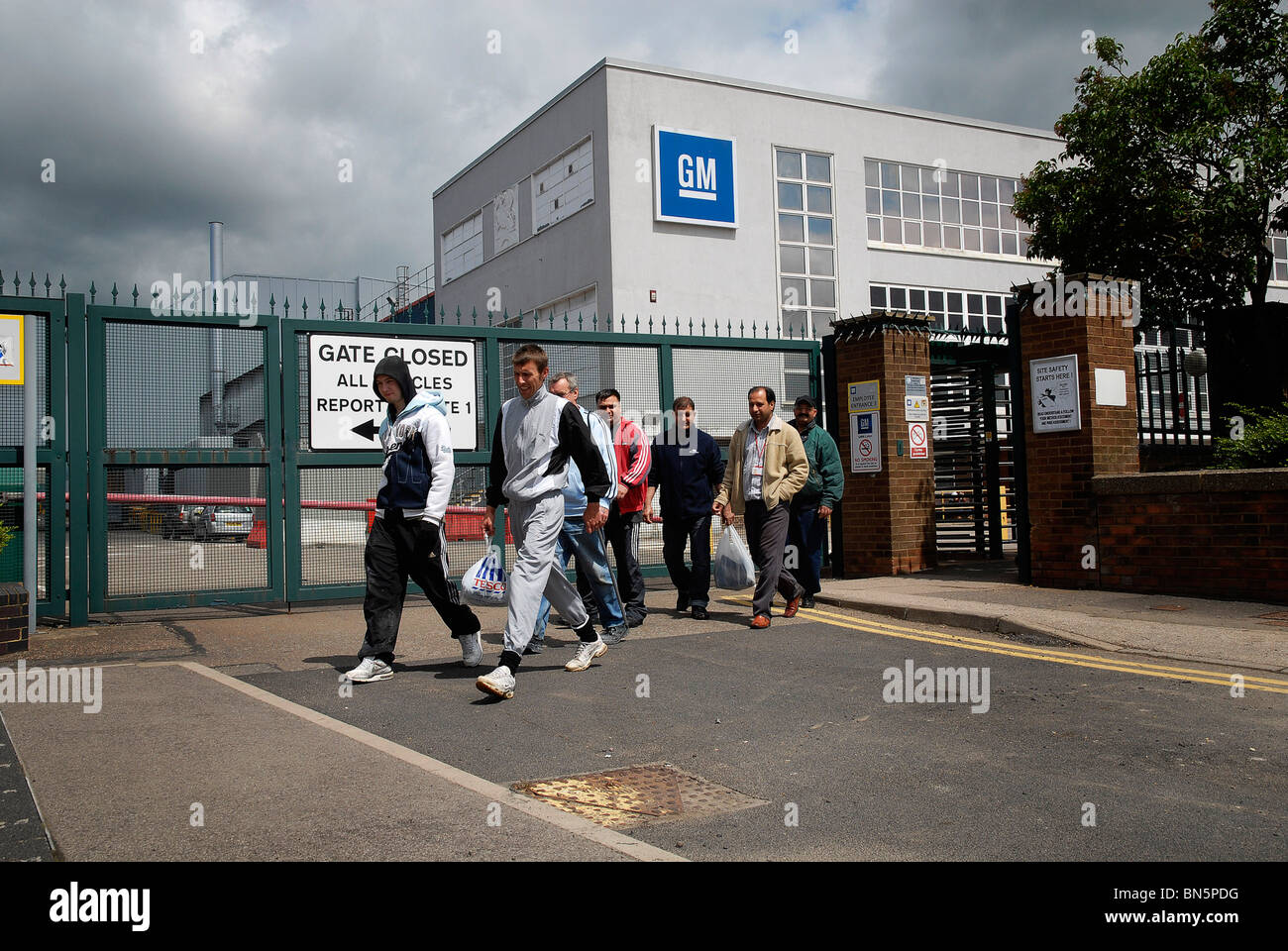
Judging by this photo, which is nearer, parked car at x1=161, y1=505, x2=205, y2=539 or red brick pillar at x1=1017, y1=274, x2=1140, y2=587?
parked car at x1=161, y1=505, x2=205, y2=539

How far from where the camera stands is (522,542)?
20.5 feet

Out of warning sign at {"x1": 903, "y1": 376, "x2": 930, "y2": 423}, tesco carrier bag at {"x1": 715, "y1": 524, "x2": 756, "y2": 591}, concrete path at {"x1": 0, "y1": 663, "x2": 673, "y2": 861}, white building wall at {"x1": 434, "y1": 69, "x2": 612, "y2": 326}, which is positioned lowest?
concrete path at {"x1": 0, "y1": 663, "x2": 673, "y2": 861}

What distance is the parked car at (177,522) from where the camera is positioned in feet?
28.1

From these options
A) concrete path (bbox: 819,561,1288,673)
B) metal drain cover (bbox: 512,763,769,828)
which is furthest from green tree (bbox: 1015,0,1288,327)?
metal drain cover (bbox: 512,763,769,828)

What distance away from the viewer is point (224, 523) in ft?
29.0

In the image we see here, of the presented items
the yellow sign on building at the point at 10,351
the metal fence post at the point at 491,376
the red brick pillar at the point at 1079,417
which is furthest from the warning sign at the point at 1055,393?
the yellow sign on building at the point at 10,351

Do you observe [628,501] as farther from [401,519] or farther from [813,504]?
[401,519]

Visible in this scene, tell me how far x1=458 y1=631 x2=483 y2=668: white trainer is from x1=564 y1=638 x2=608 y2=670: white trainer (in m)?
0.57

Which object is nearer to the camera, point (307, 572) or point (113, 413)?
point (113, 413)

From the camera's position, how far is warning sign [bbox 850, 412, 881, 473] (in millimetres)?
11125

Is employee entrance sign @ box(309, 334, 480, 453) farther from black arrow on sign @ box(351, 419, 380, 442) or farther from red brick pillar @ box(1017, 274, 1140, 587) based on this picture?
red brick pillar @ box(1017, 274, 1140, 587)
